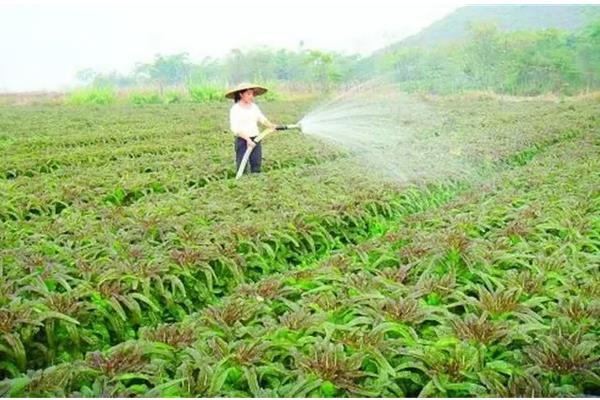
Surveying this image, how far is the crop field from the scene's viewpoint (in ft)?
8.77

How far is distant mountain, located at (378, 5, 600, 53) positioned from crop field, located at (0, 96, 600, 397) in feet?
232

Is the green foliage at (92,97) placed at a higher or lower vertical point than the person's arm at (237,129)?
higher

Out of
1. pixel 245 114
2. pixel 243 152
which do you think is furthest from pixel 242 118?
pixel 243 152

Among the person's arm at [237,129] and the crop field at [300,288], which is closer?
the crop field at [300,288]

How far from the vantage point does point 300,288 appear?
3.69 meters

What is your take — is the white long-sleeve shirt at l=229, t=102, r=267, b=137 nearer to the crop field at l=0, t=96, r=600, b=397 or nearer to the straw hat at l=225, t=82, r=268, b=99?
the straw hat at l=225, t=82, r=268, b=99

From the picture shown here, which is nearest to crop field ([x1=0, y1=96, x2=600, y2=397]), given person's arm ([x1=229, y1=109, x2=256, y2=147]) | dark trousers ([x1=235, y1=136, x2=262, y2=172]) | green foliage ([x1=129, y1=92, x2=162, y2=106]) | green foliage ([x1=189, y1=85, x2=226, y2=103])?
person's arm ([x1=229, y1=109, x2=256, y2=147])

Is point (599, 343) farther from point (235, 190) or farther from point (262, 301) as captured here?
point (235, 190)

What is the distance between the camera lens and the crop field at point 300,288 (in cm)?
267

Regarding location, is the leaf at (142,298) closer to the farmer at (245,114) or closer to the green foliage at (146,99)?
the farmer at (245,114)

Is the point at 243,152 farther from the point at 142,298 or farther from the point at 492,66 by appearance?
the point at 492,66

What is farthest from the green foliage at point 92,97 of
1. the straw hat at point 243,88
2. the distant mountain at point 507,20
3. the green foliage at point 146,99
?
the distant mountain at point 507,20

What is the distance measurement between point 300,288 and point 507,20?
91.3 m

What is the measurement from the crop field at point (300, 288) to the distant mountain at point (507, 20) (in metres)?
70.7
